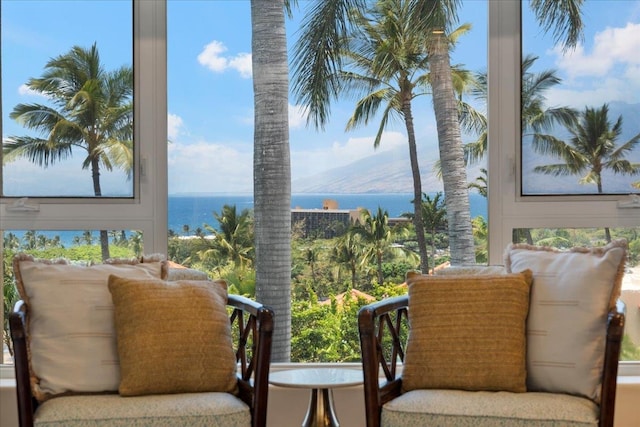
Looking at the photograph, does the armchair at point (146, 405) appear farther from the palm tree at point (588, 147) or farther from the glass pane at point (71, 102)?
the palm tree at point (588, 147)

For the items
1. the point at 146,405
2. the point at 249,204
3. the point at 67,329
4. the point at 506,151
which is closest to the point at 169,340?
the point at 146,405

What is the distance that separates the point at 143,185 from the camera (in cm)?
402

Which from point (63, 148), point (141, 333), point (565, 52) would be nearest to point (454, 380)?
point (141, 333)

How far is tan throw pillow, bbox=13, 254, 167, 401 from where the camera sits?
3.05m

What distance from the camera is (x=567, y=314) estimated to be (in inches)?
122

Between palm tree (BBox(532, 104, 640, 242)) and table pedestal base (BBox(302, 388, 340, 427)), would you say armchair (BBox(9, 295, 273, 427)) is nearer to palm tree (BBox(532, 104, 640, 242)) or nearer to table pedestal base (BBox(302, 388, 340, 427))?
table pedestal base (BBox(302, 388, 340, 427))

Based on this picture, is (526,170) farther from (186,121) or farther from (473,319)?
(186,121)

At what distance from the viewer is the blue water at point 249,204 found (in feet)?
13.5

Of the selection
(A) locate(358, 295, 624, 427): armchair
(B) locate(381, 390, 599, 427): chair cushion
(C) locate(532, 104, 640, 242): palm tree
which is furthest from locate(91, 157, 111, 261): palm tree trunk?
(C) locate(532, 104, 640, 242): palm tree

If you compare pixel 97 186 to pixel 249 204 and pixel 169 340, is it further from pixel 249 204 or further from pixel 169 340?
pixel 169 340

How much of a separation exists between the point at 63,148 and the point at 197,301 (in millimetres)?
1316

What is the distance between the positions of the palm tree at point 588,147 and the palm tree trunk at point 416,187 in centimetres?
54

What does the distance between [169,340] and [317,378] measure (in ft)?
2.03

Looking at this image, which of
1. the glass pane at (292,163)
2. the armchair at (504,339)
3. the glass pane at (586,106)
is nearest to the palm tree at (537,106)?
the glass pane at (586,106)
